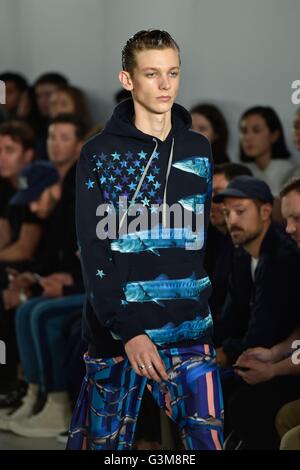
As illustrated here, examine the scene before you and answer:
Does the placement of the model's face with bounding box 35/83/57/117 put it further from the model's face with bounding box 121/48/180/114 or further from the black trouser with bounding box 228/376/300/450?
the model's face with bounding box 121/48/180/114

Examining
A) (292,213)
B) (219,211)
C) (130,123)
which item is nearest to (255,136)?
(219,211)

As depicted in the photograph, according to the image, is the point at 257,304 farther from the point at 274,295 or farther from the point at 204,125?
the point at 204,125

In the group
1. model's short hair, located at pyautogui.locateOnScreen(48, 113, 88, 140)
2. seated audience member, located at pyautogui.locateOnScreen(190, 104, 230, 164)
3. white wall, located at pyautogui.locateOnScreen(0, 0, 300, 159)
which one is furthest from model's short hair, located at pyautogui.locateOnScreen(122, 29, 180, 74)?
model's short hair, located at pyautogui.locateOnScreen(48, 113, 88, 140)

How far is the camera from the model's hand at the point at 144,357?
1935 mm

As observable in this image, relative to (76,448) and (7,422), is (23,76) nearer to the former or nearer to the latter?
(7,422)

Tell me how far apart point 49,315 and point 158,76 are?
1.76 m

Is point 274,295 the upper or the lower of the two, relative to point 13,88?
lower

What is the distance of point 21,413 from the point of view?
12.0 feet

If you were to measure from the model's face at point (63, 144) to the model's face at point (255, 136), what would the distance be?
85 cm

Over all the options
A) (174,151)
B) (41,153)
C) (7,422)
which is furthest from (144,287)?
(41,153)

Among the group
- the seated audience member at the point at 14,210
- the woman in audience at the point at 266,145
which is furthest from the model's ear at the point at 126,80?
the seated audience member at the point at 14,210

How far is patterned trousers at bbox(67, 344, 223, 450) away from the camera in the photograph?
1997 millimetres

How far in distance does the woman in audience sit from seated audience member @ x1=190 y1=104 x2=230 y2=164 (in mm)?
107
